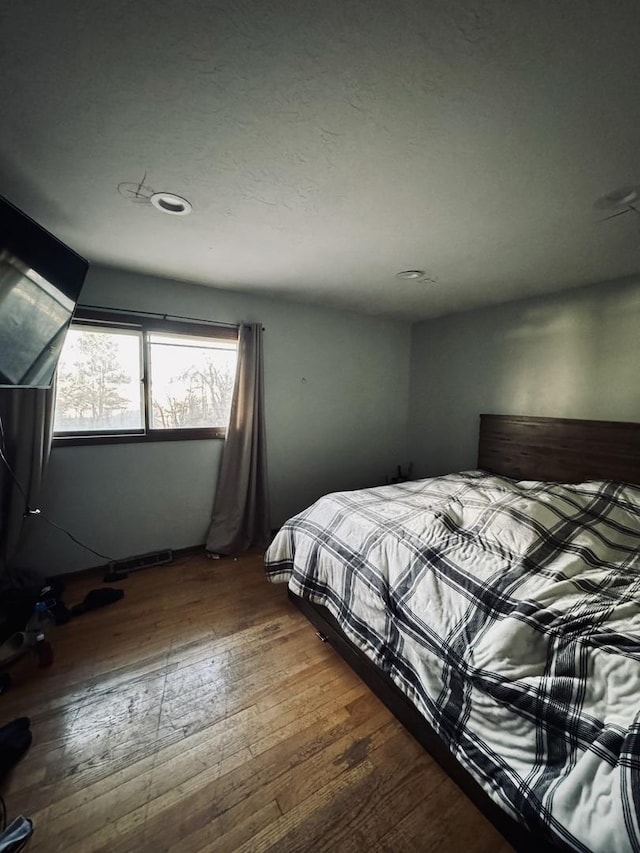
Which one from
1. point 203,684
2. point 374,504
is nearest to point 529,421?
point 374,504

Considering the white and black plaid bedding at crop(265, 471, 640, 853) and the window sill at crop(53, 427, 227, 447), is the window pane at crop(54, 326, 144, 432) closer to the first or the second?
the window sill at crop(53, 427, 227, 447)

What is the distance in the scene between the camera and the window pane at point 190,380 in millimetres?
2604

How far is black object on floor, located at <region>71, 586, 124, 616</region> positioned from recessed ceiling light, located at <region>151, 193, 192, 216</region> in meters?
2.38

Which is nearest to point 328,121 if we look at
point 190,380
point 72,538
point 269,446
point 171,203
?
point 171,203

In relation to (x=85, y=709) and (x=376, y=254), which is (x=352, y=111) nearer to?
(x=376, y=254)

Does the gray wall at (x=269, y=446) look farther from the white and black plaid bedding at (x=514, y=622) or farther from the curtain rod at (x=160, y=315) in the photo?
the white and black plaid bedding at (x=514, y=622)

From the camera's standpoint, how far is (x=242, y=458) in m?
2.85

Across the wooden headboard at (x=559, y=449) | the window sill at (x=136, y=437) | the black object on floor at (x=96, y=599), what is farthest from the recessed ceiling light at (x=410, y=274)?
Result: the black object on floor at (x=96, y=599)

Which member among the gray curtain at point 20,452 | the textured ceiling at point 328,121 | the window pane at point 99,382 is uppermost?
the textured ceiling at point 328,121

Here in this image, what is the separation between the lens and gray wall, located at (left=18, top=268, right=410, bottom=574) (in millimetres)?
2342

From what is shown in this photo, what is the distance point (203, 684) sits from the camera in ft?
5.05

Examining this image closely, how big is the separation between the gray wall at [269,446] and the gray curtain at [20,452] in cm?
19

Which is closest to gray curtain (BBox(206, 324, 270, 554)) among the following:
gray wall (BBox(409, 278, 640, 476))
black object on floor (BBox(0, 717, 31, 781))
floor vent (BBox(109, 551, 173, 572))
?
floor vent (BBox(109, 551, 173, 572))

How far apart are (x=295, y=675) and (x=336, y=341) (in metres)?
2.81
